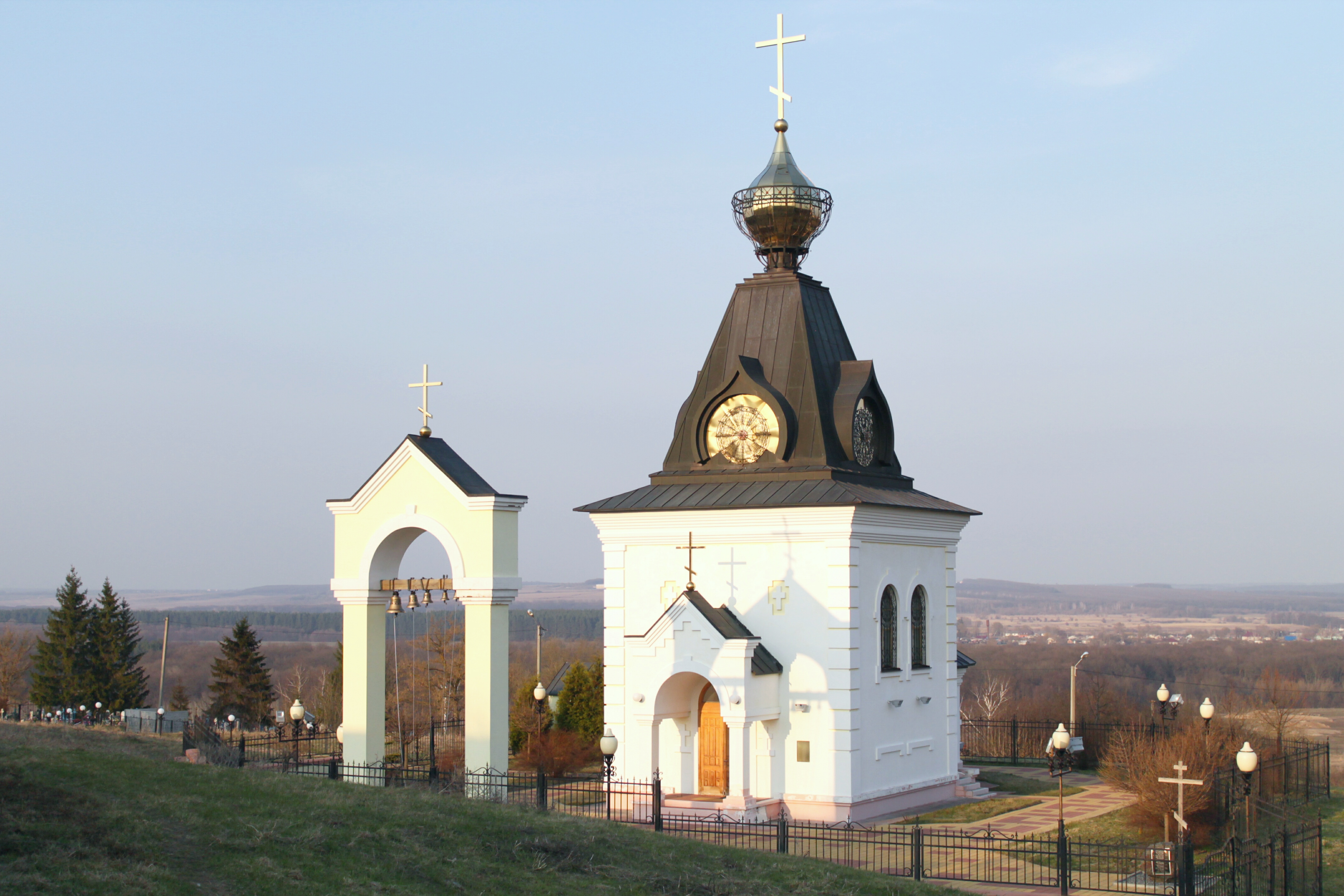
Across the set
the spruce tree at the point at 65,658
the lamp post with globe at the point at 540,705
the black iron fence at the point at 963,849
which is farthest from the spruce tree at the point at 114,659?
the black iron fence at the point at 963,849

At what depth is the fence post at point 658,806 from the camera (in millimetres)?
16828

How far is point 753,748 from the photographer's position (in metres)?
20.0

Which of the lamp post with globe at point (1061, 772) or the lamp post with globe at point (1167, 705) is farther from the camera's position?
the lamp post with globe at point (1167, 705)

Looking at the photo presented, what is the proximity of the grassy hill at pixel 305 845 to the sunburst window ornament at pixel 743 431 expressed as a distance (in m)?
7.71

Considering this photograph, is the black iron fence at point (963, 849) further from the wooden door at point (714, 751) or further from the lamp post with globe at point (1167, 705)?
the lamp post with globe at point (1167, 705)

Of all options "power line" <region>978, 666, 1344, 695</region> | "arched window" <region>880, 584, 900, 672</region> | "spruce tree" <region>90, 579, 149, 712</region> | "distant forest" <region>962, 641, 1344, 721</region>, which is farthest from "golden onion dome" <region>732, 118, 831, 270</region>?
"power line" <region>978, 666, 1344, 695</region>

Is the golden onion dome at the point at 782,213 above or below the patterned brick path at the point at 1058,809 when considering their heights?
above

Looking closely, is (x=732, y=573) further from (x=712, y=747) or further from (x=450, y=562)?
(x=450, y=562)

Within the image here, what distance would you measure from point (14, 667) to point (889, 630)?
39044 mm

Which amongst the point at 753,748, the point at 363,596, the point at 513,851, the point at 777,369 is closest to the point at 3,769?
the point at 513,851

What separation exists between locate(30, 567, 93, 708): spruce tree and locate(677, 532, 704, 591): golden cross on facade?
26.0m

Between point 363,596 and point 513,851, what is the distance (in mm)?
7024

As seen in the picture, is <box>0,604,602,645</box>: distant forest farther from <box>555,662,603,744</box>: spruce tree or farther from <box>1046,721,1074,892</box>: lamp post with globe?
<box>1046,721,1074,892</box>: lamp post with globe

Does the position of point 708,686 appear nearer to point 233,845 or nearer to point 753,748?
point 753,748
